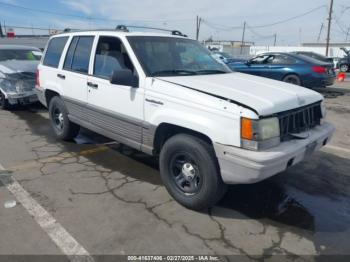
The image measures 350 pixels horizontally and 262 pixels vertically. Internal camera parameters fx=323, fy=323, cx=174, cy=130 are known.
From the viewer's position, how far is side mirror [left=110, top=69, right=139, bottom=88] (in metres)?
3.76

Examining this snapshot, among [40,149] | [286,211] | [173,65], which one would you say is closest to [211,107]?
[173,65]

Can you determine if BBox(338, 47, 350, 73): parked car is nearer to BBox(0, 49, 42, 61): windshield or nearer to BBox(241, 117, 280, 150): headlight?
BBox(0, 49, 42, 61): windshield

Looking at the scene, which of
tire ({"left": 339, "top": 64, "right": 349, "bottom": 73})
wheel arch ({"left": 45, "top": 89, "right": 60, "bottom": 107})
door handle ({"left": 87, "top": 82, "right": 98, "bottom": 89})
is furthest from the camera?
tire ({"left": 339, "top": 64, "right": 349, "bottom": 73})

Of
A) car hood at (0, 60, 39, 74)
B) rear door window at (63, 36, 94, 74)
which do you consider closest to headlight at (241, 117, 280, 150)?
rear door window at (63, 36, 94, 74)

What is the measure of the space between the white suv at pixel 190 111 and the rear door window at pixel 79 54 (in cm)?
2

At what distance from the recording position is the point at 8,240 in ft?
9.77

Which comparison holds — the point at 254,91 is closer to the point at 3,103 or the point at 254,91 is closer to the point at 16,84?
the point at 16,84

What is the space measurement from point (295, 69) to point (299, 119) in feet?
27.6

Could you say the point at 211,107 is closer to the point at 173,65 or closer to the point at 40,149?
the point at 173,65

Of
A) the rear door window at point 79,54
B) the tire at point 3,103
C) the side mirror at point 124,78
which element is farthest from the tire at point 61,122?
the tire at point 3,103

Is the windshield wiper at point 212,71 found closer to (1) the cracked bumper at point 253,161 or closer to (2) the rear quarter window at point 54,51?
(1) the cracked bumper at point 253,161

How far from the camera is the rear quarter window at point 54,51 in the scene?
5609 millimetres

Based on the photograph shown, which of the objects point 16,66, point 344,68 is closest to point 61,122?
point 16,66

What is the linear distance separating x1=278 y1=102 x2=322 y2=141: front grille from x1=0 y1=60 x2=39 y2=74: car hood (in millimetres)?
7030
